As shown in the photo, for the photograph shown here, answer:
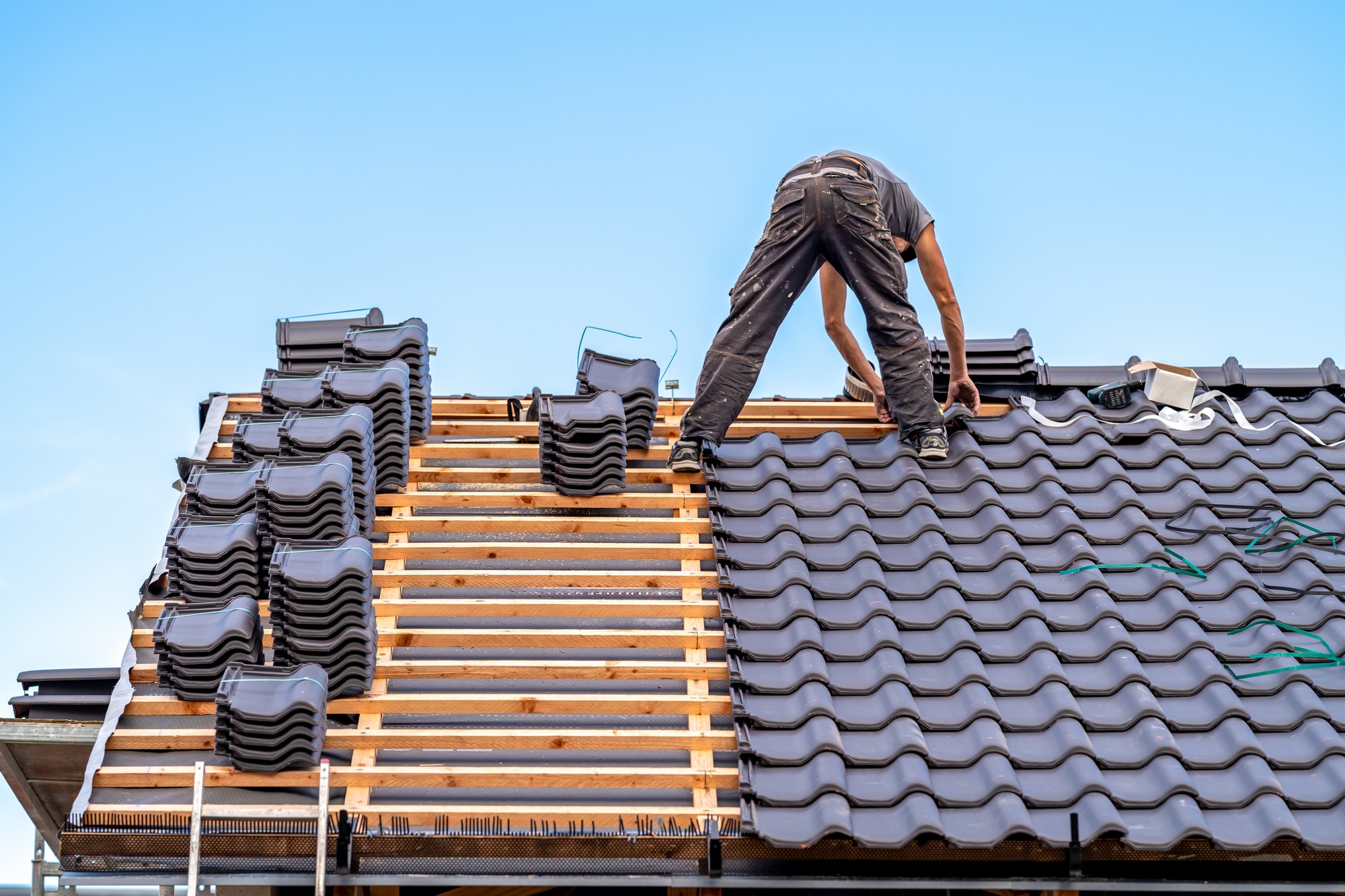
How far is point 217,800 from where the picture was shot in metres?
5.68

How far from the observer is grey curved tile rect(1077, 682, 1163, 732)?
591 cm

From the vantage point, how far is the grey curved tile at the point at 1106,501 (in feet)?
23.7

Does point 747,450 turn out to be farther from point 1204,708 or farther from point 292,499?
point 1204,708

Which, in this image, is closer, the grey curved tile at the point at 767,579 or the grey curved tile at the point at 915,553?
the grey curved tile at the point at 767,579

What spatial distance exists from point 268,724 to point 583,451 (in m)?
2.17

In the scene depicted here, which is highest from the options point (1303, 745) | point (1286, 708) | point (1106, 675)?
point (1106, 675)

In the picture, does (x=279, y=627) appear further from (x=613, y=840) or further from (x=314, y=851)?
(x=613, y=840)

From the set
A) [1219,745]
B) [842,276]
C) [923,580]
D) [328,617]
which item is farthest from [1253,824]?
[328,617]

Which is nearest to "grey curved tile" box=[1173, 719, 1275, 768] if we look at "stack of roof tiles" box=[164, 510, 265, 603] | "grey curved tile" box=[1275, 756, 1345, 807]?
"grey curved tile" box=[1275, 756, 1345, 807]

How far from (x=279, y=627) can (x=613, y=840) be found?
1.75 m

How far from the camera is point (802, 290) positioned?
759 cm

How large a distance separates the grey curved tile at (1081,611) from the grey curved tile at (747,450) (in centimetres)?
166

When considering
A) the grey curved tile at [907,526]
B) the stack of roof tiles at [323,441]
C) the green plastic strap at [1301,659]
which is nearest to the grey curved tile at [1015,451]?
the grey curved tile at [907,526]

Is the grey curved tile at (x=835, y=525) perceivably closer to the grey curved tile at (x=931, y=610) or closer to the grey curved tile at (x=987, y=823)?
the grey curved tile at (x=931, y=610)
